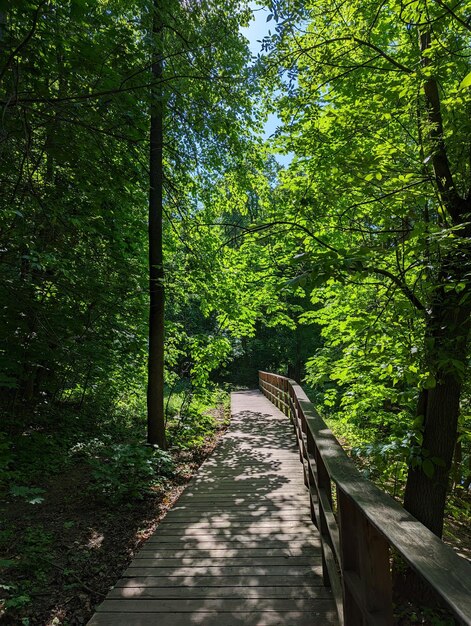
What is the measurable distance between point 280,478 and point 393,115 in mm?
4783

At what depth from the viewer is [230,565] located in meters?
3.30

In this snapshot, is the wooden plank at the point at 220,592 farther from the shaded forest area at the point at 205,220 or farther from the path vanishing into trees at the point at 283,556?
the shaded forest area at the point at 205,220

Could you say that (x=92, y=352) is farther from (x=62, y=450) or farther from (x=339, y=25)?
(x=339, y=25)

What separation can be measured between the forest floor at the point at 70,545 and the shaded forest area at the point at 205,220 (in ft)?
0.08

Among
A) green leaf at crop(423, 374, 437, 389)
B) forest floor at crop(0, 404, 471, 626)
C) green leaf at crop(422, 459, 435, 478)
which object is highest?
green leaf at crop(423, 374, 437, 389)

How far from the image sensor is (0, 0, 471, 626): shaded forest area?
3389 mm

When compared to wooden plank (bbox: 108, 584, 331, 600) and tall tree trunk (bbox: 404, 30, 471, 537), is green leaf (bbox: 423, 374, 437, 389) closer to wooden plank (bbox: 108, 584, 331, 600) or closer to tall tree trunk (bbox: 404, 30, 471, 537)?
tall tree trunk (bbox: 404, 30, 471, 537)

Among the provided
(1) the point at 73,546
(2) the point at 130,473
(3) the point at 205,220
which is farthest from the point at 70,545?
(3) the point at 205,220

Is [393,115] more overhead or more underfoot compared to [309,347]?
more overhead

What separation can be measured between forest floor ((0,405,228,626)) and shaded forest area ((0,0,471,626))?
3 cm

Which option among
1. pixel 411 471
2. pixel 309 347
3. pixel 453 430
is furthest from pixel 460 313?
pixel 309 347

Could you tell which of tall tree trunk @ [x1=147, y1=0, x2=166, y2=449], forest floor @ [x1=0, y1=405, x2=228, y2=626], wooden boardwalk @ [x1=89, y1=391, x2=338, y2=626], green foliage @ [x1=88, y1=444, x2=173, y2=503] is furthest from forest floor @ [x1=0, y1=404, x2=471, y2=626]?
tall tree trunk @ [x1=147, y1=0, x2=166, y2=449]

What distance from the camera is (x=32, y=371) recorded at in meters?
7.53

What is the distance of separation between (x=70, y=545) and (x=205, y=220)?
18.2 ft
